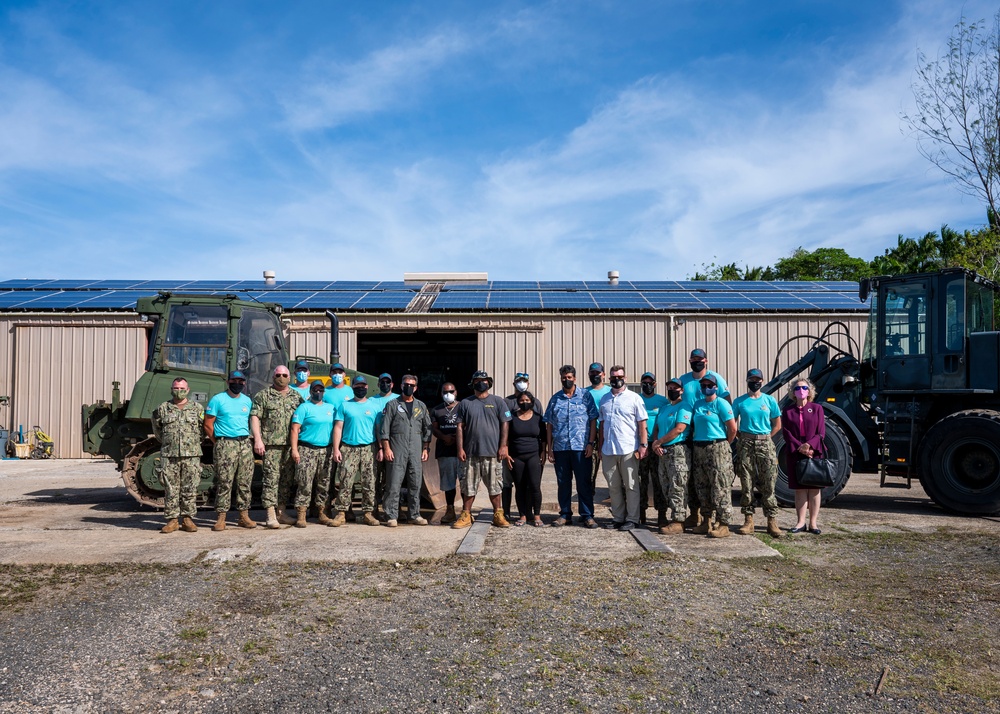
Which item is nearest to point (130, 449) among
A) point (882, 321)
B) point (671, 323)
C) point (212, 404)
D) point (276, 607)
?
point (212, 404)

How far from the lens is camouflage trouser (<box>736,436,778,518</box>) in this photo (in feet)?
25.3

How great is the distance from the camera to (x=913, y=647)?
4.45m

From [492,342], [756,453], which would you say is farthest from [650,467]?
[492,342]

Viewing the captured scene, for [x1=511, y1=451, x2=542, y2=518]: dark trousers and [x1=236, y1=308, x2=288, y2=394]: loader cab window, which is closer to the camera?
[x1=511, y1=451, x2=542, y2=518]: dark trousers

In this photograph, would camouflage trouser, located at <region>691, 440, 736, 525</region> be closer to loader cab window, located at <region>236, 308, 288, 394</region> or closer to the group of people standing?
the group of people standing

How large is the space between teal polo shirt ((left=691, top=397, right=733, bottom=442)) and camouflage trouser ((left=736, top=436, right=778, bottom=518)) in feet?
1.44

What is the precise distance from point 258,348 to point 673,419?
5382 mm

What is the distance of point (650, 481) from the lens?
8.31 metres

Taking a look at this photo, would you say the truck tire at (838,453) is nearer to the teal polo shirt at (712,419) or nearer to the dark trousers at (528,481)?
the teal polo shirt at (712,419)

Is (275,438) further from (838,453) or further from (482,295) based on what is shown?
(482,295)

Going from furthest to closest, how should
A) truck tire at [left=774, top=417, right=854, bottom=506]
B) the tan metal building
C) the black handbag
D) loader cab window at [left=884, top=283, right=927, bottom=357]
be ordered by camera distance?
the tan metal building → loader cab window at [left=884, top=283, right=927, bottom=357] → truck tire at [left=774, top=417, right=854, bottom=506] → the black handbag

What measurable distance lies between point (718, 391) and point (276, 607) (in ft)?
15.8

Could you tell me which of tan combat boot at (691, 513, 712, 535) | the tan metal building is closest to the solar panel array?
the tan metal building

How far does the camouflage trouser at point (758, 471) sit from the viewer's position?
25.3ft
